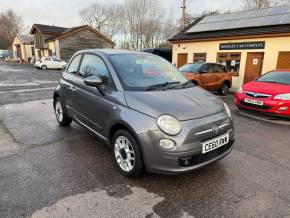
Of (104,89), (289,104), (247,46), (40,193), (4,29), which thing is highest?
(4,29)

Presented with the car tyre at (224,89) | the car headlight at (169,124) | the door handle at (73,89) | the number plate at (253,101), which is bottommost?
the car tyre at (224,89)

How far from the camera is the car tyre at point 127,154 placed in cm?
286

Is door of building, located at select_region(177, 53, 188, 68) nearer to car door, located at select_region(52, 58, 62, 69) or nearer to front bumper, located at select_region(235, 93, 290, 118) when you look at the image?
front bumper, located at select_region(235, 93, 290, 118)

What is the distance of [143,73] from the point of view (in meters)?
3.62

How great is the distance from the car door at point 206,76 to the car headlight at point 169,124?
7270mm

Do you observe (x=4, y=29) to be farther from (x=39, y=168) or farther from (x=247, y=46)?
(x=39, y=168)

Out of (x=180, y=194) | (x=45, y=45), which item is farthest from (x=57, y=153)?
(x=45, y=45)

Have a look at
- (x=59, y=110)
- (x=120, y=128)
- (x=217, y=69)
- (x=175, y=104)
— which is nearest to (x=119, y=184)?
(x=120, y=128)

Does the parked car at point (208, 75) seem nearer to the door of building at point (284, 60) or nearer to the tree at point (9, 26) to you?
the door of building at point (284, 60)

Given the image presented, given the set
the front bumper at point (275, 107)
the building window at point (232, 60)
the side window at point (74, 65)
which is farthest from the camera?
the building window at point (232, 60)

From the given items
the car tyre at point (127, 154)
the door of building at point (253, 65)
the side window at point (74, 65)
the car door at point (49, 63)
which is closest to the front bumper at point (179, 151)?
the car tyre at point (127, 154)

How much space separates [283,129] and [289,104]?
824 mm

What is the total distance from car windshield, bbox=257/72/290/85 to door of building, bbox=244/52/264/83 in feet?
17.0

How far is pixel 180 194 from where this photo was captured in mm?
2773
